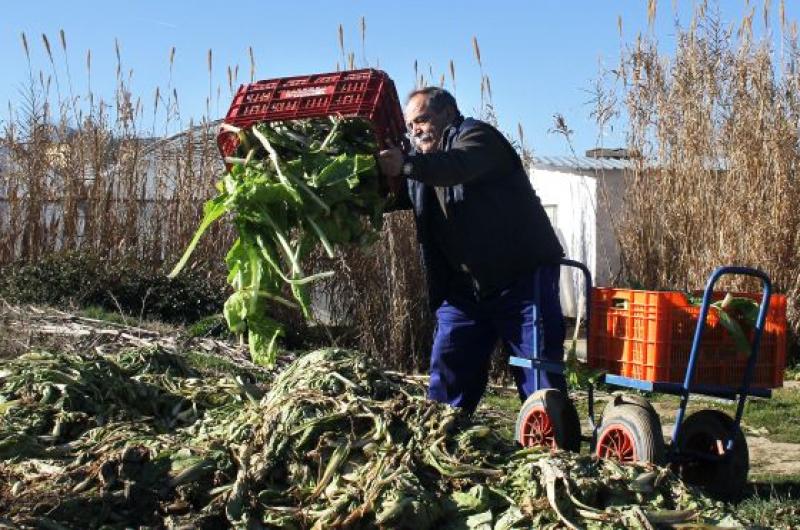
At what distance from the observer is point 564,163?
18656mm

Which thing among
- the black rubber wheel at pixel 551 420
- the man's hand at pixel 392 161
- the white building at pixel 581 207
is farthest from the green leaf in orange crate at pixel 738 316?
the white building at pixel 581 207

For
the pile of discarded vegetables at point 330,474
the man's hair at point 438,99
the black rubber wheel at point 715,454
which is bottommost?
the black rubber wheel at point 715,454

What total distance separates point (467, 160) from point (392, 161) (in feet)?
1.39

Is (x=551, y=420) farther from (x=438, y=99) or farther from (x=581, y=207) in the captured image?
(x=581, y=207)

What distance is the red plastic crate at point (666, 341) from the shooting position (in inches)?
205

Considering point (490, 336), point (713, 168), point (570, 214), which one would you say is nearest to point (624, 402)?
point (490, 336)

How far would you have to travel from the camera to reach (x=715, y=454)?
5.62 meters

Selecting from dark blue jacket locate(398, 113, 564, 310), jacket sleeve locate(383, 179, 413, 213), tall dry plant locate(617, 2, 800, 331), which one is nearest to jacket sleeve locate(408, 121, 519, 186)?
dark blue jacket locate(398, 113, 564, 310)

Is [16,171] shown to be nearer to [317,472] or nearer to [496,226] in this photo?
[496,226]

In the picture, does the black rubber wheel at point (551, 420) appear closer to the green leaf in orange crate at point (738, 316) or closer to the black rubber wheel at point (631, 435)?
the black rubber wheel at point (631, 435)

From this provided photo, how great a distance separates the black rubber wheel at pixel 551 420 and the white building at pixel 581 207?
8.60 m

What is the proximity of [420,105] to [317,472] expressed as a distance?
2.55 metres

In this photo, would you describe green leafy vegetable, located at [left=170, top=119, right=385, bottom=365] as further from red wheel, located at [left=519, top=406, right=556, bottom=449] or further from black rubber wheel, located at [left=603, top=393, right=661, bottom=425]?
black rubber wheel, located at [left=603, top=393, right=661, bottom=425]

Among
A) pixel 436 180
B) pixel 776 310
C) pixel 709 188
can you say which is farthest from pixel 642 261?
pixel 436 180
